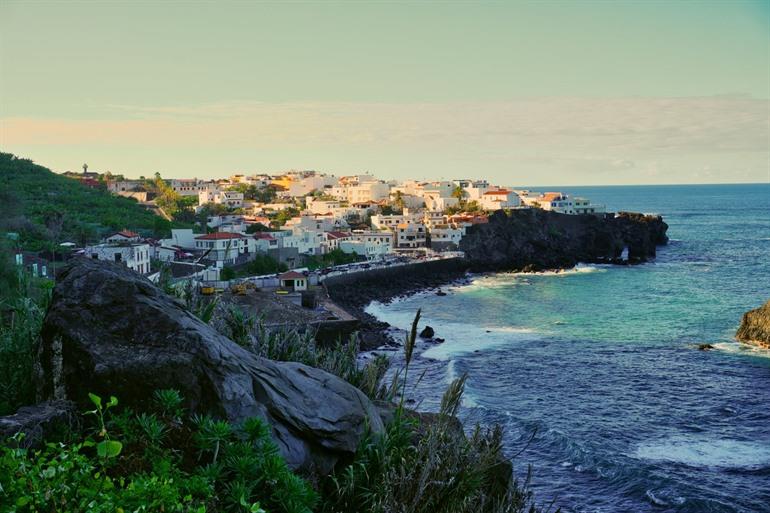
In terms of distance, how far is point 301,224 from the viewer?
8094 cm

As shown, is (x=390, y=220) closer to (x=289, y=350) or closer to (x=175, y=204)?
(x=175, y=204)

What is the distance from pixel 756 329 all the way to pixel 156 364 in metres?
35.4

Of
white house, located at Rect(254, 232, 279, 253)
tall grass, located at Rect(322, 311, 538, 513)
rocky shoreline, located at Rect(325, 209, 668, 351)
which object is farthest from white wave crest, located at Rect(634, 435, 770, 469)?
white house, located at Rect(254, 232, 279, 253)

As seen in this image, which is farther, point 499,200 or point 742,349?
point 499,200

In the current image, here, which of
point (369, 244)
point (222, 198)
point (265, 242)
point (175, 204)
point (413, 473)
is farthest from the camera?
point (222, 198)

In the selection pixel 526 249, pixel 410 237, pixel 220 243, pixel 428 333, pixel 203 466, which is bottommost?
pixel 428 333

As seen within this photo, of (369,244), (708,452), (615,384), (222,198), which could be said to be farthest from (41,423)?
(222,198)

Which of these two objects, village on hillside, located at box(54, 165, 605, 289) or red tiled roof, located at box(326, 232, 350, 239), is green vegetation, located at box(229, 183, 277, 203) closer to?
village on hillside, located at box(54, 165, 605, 289)

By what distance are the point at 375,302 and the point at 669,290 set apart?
73.8ft

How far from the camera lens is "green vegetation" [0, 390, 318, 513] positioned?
544cm

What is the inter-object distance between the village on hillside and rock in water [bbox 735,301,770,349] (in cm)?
2521

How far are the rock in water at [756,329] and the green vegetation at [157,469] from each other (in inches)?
1335

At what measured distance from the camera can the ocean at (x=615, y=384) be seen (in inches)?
746

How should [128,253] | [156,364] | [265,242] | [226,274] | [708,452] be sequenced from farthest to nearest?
[265,242], [226,274], [128,253], [708,452], [156,364]
